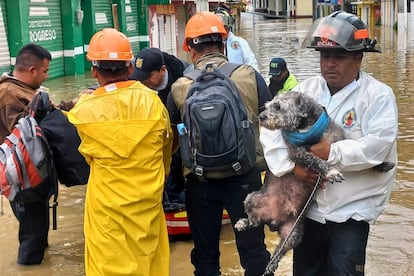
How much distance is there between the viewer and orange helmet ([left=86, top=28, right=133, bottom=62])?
351 cm

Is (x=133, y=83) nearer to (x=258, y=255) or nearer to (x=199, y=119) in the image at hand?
(x=199, y=119)

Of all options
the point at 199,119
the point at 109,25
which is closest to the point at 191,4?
the point at 109,25

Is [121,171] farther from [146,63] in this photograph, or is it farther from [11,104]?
[11,104]

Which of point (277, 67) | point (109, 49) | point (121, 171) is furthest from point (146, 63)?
point (277, 67)

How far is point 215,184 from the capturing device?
3852mm

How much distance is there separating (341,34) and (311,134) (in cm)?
54

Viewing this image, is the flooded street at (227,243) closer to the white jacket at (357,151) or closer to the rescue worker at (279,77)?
the rescue worker at (279,77)

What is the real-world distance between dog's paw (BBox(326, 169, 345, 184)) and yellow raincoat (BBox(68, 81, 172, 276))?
1096mm

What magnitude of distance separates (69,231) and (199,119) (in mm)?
2991

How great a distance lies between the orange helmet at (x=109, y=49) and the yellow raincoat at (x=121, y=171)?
0.16 meters

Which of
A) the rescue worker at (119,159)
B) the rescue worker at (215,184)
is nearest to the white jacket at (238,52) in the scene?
the rescue worker at (215,184)

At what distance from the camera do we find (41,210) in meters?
5.07

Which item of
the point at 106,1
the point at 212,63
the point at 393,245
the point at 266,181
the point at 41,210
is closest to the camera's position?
the point at 266,181

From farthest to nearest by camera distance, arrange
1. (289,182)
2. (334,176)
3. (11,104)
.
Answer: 1. (11,104)
2. (289,182)
3. (334,176)
